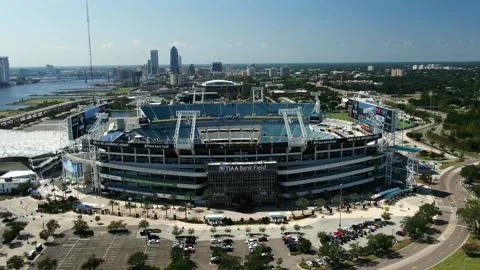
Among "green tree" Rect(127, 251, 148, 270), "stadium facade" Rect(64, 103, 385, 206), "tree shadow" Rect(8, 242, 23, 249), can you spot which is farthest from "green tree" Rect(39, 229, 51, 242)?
"stadium facade" Rect(64, 103, 385, 206)

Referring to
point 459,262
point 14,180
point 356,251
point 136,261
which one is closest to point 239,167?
point 356,251

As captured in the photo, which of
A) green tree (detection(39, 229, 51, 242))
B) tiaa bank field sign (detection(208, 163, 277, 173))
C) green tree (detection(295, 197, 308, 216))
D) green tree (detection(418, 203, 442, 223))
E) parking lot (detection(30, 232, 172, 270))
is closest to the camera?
parking lot (detection(30, 232, 172, 270))

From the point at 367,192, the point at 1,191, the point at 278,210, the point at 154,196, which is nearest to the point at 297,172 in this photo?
the point at 278,210

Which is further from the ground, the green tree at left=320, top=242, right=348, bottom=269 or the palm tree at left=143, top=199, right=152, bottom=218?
the green tree at left=320, top=242, right=348, bottom=269

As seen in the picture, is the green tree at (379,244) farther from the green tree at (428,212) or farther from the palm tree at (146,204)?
the palm tree at (146,204)

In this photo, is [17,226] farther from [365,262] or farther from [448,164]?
[448,164]

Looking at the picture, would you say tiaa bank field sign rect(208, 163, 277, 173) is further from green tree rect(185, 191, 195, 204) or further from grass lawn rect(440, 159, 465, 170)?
grass lawn rect(440, 159, 465, 170)
